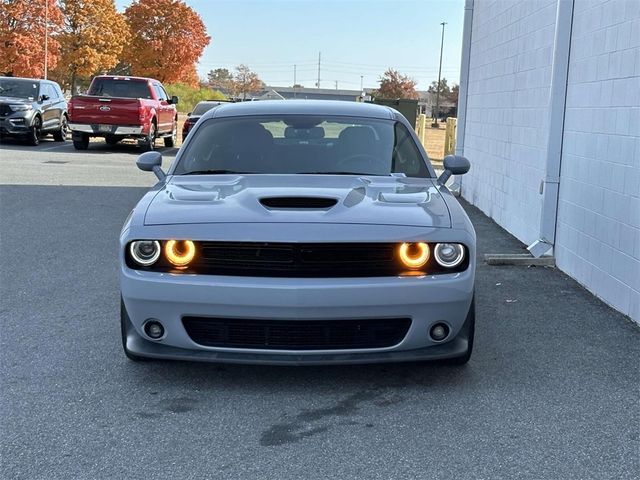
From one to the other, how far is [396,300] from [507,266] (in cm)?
400

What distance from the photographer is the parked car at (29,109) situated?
20578 mm

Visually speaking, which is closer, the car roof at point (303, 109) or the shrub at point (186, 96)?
the car roof at point (303, 109)

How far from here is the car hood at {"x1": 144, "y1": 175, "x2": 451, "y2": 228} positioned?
402 cm

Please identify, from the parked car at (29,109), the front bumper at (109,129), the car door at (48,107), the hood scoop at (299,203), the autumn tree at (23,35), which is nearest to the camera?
the hood scoop at (299,203)

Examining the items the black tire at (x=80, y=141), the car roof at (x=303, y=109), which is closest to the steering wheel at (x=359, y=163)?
the car roof at (x=303, y=109)

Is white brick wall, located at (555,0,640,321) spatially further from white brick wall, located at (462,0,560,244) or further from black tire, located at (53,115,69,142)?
black tire, located at (53,115,69,142)

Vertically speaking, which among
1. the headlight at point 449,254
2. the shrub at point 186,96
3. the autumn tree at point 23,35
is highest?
the autumn tree at point 23,35

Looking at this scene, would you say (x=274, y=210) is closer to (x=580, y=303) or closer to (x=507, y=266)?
(x=580, y=303)

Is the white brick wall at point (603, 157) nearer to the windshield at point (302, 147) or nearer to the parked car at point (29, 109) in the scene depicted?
the windshield at point (302, 147)

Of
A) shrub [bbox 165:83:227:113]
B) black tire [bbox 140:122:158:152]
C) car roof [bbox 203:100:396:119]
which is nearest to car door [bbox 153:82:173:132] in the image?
black tire [bbox 140:122:158:152]

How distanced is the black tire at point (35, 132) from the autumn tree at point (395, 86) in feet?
197

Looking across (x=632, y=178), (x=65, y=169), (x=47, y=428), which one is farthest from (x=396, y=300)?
(x=65, y=169)

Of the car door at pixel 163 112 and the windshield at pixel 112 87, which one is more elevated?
the windshield at pixel 112 87

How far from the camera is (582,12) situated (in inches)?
289
